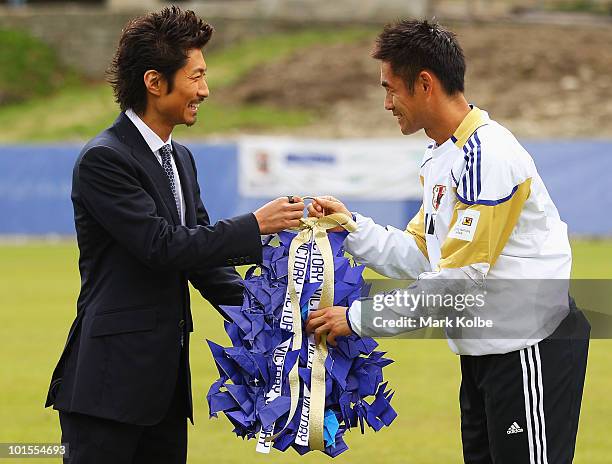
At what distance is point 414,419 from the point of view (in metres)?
8.55

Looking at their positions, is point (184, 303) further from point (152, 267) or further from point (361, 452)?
point (361, 452)

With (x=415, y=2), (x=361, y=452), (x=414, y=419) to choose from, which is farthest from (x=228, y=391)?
(x=415, y=2)

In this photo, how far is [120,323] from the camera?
4.45 m

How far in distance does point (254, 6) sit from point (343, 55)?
5.51m

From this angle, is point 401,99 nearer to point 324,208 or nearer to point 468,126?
point 468,126

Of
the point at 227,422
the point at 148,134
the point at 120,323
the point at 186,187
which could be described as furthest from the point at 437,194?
the point at 227,422

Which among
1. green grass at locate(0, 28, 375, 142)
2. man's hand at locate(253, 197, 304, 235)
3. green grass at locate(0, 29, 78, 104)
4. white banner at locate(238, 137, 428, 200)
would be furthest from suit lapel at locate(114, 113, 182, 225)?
green grass at locate(0, 29, 78, 104)

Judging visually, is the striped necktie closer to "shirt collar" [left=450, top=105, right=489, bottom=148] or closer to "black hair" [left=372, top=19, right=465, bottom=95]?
"black hair" [left=372, top=19, right=465, bottom=95]

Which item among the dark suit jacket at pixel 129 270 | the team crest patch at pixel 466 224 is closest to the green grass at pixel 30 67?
the dark suit jacket at pixel 129 270

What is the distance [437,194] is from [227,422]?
439cm

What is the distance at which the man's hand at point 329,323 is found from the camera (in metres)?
4.61

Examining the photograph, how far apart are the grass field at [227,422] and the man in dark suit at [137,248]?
2.94m

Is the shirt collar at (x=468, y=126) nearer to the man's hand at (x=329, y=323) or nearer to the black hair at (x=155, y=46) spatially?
the man's hand at (x=329, y=323)

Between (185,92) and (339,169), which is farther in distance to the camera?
(339,169)
